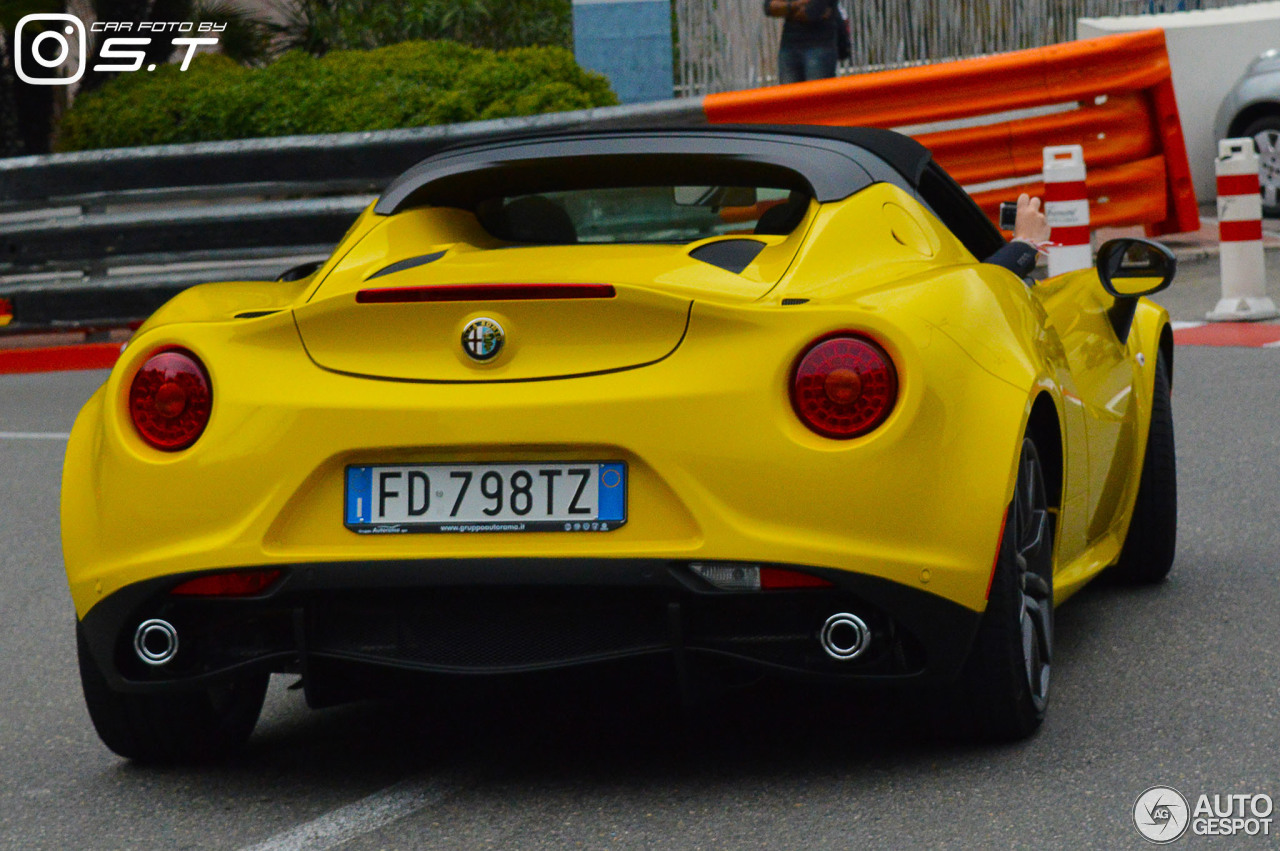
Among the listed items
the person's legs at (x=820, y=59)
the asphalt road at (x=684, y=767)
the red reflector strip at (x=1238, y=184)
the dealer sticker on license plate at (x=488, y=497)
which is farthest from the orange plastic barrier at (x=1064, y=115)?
the dealer sticker on license plate at (x=488, y=497)

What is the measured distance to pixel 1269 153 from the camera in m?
16.0

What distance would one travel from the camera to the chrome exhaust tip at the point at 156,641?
3.86m

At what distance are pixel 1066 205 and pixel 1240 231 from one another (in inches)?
44.5

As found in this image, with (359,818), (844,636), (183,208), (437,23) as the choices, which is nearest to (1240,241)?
(183,208)

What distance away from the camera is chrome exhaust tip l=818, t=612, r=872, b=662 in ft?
12.1

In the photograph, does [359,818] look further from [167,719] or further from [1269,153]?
[1269,153]

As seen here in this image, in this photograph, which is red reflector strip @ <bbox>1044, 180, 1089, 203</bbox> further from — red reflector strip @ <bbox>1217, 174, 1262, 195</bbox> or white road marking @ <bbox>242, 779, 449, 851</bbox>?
white road marking @ <bbox>242, 779, 449, 851</bbox>

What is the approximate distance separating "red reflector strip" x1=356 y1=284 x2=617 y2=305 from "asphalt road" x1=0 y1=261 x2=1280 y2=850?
556mm

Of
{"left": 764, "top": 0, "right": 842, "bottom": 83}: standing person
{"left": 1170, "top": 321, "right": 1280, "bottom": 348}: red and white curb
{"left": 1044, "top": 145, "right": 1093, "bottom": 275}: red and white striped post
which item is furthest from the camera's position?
{"left": 764, "top": 0, "right": 842, "bottom": 83}: standing person

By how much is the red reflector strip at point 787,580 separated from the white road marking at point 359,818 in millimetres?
788

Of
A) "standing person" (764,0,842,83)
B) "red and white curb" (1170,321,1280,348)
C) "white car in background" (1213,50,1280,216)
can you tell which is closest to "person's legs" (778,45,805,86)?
"standing person" (764,0,842,83)

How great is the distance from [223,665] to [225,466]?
15.2 inches

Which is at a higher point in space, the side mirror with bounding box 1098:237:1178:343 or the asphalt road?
the side mirror with bounding box 1098:237:1178:343

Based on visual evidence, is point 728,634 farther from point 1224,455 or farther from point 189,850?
point 1224,455
